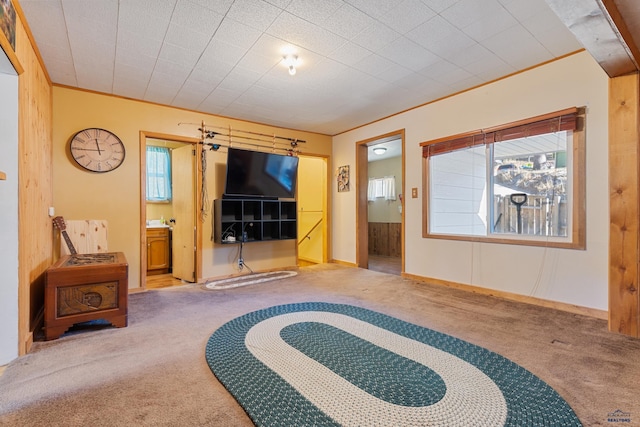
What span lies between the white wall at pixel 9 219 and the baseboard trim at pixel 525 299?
424cm

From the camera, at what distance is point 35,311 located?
2.57 meters

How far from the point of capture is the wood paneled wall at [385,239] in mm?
7090

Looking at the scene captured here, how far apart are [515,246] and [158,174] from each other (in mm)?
5757

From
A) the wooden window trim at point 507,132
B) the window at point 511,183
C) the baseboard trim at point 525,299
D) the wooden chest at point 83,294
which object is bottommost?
the baseboard trim at point 525,299

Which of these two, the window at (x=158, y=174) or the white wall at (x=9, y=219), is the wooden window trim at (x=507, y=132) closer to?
the white wall at (x=9, y=219)

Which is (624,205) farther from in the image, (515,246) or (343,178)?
(343,178)

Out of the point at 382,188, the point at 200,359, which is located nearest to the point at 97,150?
the point at 200,359

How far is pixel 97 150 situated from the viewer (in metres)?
3.69

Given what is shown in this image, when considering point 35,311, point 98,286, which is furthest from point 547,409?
point 35,311

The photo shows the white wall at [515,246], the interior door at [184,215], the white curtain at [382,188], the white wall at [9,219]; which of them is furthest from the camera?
the white curtain at [382,188]

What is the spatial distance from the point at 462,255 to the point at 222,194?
3553 mm

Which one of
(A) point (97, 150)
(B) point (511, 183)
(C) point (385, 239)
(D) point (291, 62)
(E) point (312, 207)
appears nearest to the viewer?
(D) point (291, 62)

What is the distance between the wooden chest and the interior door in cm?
179

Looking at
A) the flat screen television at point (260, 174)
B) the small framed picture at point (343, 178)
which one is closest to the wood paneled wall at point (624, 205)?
the small framed picture at point (343, 178)
